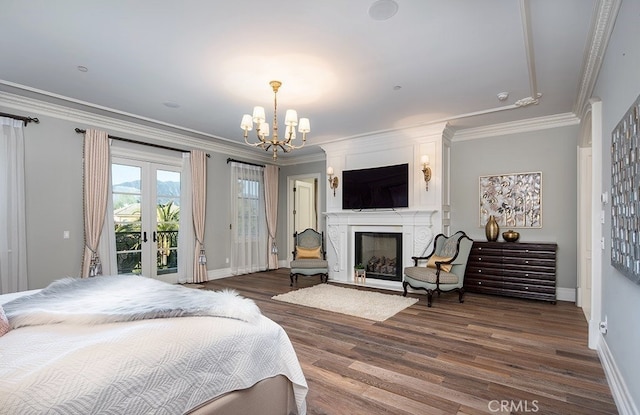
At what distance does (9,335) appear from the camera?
57.1 inches

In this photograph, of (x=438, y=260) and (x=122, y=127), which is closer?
(x=438, y=260)

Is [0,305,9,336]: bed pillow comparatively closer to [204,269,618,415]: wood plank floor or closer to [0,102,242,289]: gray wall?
[204,269,618,415]: wood plank floor

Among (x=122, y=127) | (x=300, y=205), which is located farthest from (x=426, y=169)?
(x=122, y=127)

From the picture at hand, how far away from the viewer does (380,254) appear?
19.9 feet

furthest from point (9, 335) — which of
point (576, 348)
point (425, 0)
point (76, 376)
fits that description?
point (576, 348)

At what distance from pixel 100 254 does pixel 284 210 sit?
13.7 ft

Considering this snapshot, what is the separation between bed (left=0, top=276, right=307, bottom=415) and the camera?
3.64ft

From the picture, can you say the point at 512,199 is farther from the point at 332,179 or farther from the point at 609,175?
the point at 332,179

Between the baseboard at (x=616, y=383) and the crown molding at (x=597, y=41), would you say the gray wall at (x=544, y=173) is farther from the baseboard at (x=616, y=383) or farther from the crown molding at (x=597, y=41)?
the baseboard at (x=616, y=383)

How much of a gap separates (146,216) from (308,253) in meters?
2.98

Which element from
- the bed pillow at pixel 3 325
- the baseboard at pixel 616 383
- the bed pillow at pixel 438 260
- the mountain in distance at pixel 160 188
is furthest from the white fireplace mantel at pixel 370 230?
the bed pillow at pixel 3 325

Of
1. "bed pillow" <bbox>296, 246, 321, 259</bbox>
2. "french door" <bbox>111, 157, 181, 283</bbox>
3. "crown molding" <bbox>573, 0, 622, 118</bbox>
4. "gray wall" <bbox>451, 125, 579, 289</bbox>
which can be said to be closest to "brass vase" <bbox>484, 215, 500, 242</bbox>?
"gray wall" <bbox>451, 125, 579, 289</bbox>

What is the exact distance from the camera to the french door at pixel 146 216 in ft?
17.0

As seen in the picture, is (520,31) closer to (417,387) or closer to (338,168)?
(417,387)
